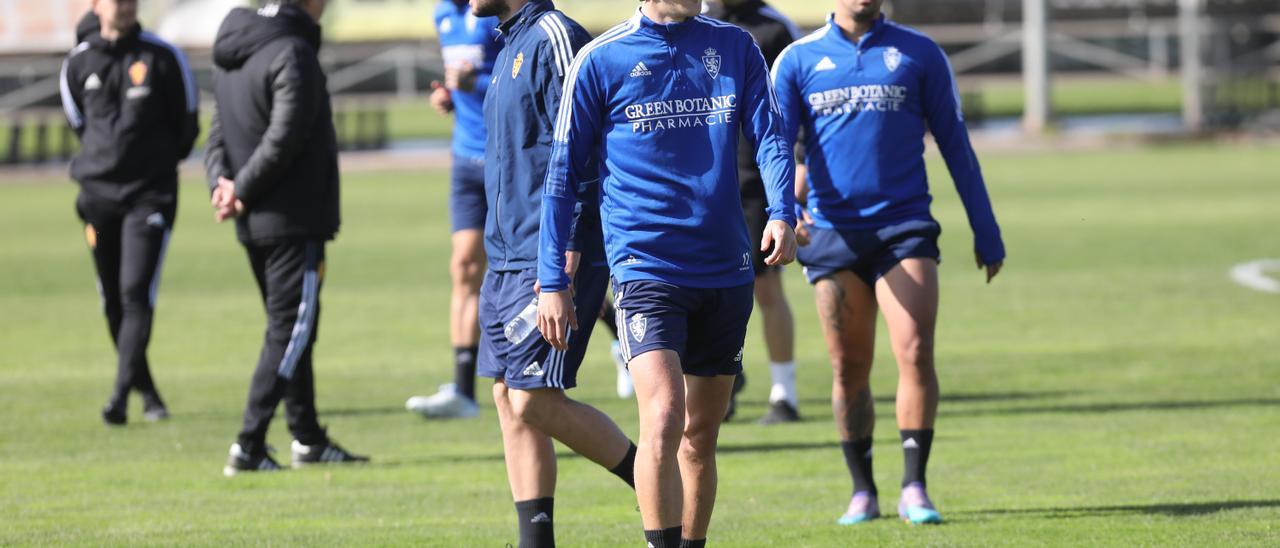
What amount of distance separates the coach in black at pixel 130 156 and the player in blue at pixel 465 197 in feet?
4.97

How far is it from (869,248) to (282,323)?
297 centimetres

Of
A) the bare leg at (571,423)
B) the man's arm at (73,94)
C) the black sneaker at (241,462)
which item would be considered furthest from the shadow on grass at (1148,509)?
the man's arm at (73,94)

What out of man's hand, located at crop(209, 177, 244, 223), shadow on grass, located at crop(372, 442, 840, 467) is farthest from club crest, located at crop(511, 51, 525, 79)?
shadow on grass, located at crop(372, 442, 840, 467)

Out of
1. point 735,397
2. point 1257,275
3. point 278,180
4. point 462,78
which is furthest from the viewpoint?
point 1257,275

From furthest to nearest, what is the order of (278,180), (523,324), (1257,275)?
(1257,275)
(278,180)
(523,324)

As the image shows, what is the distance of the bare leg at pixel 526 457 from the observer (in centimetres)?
648

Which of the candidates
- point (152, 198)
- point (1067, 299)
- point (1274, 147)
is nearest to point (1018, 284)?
point (1067, 299)

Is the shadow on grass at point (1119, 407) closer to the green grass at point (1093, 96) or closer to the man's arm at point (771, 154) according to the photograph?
the man's arm at point (771, 154)

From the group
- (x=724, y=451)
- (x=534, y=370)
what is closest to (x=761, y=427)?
(x=724, y=451)

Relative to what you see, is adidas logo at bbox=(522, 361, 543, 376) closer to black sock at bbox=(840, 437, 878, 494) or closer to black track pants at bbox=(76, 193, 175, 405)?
black sock at bbox=(840, 437, 878, 494)

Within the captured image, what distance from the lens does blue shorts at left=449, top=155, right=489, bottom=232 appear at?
10.3 metres

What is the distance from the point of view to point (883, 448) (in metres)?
9.23

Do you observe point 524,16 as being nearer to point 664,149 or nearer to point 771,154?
point 664,149

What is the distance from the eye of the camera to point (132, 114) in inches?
413
